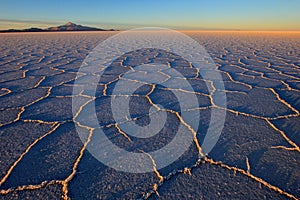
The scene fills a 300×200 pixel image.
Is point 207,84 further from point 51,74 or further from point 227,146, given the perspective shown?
point 51,74

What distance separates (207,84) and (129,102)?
98 centimetres

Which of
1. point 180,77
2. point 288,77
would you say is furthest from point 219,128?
point 288,77

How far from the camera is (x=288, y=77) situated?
2707 millimetres

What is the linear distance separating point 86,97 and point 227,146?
1.32m

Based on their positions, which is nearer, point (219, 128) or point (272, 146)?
point (272, 146)

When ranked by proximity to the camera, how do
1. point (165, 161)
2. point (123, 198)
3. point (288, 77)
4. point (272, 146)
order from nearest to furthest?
point (123, 198) → point (165, 161) → point (272, 146) → point (288, 77)

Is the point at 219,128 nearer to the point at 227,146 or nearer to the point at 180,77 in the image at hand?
the point at 227,146

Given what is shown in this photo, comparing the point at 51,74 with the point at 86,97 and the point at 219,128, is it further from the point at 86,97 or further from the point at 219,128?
the point at 219,128

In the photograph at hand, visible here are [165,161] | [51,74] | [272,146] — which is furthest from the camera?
[51,74]

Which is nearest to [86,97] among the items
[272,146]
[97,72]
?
[97,72]

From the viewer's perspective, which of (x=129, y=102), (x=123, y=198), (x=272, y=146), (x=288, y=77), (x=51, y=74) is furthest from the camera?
(x=51, y=74)

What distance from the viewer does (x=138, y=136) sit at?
1.38 metres

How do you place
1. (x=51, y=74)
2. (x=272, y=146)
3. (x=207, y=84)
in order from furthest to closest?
(x=51, y=74) → (x=207, y=84) → (x=272, y=146)

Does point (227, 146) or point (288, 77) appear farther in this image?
point (288, 77)
